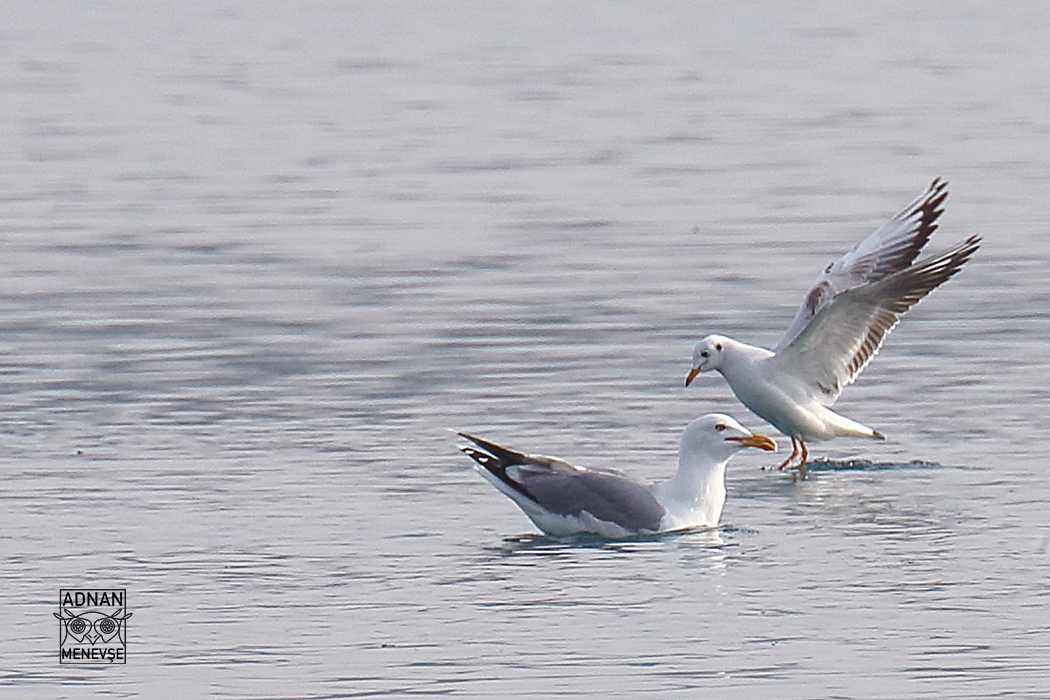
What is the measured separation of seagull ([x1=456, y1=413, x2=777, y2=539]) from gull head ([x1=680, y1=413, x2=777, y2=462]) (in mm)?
10

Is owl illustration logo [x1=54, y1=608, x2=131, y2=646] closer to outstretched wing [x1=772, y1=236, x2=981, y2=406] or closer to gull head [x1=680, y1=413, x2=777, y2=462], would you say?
gull head [x1=680, y1=413, x2=777, y2=462]

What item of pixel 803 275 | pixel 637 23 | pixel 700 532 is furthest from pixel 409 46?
pixel 700 532

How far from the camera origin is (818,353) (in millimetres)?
15516

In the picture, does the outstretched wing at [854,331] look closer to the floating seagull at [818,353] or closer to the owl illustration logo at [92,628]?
the floating seagull at [818,353]

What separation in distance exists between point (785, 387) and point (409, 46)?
90.1 ft

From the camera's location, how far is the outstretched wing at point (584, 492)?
497 inches

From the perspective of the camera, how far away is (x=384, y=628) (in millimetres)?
10680

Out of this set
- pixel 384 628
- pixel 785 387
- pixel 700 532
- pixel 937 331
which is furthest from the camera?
pixel 937 331

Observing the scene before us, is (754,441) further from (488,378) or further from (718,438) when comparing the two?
(488,378)

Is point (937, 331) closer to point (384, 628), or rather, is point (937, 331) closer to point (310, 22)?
point (384, 628)

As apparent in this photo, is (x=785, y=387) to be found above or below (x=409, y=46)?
below
